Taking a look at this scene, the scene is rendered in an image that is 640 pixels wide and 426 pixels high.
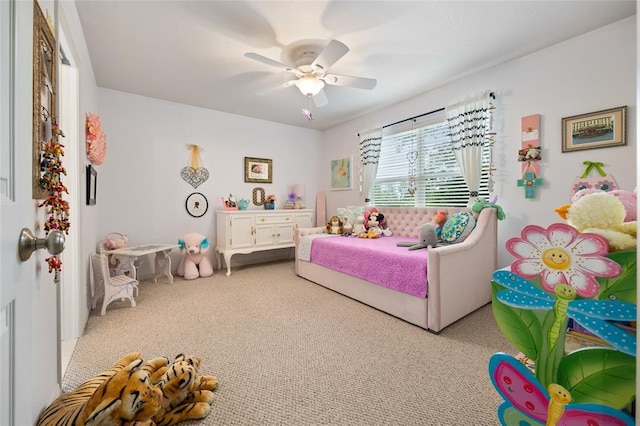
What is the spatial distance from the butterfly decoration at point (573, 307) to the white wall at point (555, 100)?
2277mm

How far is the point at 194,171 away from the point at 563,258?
4.14 metres

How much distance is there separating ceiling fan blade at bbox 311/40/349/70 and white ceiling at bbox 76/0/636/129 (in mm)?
279

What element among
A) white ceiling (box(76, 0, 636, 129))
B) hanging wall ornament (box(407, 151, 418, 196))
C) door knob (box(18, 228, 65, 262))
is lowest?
door knob (box(18, 228, 65, 262))

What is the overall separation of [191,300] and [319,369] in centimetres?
176

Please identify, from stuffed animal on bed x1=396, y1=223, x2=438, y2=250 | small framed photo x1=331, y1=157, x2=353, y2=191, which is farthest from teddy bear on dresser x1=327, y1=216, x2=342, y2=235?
stuffed animal on bed x1=396, y1=223, x2=438, y2=250

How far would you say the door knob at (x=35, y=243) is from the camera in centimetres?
56

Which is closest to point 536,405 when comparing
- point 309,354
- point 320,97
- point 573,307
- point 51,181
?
point 573,307

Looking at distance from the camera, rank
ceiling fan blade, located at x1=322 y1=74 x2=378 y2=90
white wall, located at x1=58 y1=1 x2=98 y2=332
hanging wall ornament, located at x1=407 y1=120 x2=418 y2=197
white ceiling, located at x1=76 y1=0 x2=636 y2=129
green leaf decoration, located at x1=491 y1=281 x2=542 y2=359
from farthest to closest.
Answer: hanging wall ornament, located at x1=407 y1=120 x2=418 y2=197, ceiling fan blade, located at x1=322 y1=74 x2=378 y2=90, white ceiling, located at x1=76 y1=0 x2=636 y2=129, white wall, located at x1=58 y1=1 x2=98 y2=332, green leaf decoration, located at x1=491 y1=281 x2=542 y2=359

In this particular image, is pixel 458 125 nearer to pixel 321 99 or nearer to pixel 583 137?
pixel 583 137

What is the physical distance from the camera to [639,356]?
57 centimetres

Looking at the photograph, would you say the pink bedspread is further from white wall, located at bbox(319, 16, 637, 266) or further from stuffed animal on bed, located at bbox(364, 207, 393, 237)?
white wall, located at bbox(319, 16, 637, 266)

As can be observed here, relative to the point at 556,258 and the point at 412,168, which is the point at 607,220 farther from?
the point at 412,168

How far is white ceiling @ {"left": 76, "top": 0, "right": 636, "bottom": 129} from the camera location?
1.98 m

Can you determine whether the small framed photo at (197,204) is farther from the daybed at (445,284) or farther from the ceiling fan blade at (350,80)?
the ceiling fan blade at (350,80)
